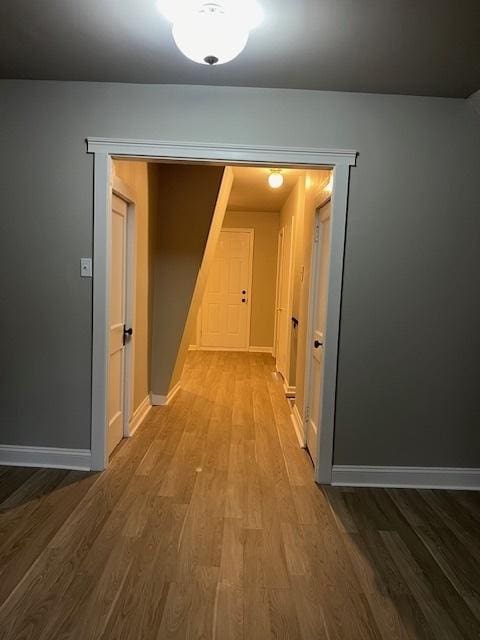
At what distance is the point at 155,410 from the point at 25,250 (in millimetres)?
2106

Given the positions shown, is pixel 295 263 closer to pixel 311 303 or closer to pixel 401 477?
pixel 311 303

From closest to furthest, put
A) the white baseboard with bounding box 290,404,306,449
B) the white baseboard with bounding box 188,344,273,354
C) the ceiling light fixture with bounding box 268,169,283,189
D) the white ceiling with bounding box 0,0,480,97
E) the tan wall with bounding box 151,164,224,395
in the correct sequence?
1. the white ceiling with bounding box 0,0,480,97
2. the white baseboard with bounding box 290,404,306,449
3. the tan wall with bounding box 151,164,224,395
4. the ceiling light fixture with bounding box 268,169,283,189
5. the white baseboard with bounding box 188,344,273,354

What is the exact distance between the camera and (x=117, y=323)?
10.9 ft

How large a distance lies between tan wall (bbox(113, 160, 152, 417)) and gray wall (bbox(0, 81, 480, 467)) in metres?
0.65

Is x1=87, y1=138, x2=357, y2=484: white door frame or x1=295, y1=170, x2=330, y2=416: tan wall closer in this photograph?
x1=87, y1=138, x2=357, y2=484: white door frame

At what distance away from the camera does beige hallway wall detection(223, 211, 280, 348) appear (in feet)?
26.1

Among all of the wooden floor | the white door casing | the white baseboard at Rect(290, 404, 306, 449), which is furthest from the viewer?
the white door casing

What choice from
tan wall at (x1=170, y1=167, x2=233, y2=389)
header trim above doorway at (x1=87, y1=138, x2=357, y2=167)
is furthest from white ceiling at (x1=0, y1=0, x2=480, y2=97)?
tan wall at (x1=170, y1=167, x2=233, y2=389)

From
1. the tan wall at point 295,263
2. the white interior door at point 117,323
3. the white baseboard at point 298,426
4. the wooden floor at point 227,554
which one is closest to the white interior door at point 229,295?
the tan wall at point 295,263

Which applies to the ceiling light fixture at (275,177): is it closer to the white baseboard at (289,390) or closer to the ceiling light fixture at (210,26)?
the white baseboard at (289,390)

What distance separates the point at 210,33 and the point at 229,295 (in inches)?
249

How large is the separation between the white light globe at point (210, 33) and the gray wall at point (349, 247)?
0.90 meters

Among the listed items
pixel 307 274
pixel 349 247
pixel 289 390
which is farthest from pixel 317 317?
pixel 289 390

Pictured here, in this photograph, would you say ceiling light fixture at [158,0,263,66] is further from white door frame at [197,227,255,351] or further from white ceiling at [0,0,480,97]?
white door frame at [197,227,255,351]
